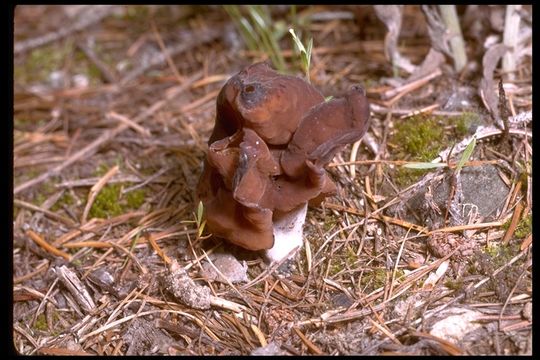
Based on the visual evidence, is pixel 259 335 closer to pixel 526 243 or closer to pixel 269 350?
pixel 269 350

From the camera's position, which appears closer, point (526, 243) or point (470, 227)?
point (526, 243)

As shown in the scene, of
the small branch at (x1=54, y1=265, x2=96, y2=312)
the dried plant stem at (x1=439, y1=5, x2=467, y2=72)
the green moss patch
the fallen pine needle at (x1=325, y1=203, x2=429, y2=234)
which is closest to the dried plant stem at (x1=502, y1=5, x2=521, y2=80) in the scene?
the dried plant stem at (x1=439, y1=5, x2=467, y2=72)

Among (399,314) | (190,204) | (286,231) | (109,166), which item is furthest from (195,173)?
(399,314)

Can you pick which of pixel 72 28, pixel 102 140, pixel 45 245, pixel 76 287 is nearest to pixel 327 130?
pixel 76 287

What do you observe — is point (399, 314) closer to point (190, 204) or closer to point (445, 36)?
point (190, 204)

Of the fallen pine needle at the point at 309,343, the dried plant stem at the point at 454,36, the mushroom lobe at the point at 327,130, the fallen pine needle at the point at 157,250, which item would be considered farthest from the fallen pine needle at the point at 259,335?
the dried plant stem at the point at 454,36

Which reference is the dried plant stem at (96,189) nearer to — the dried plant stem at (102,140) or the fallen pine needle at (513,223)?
the dried plant stem at (102,140)
